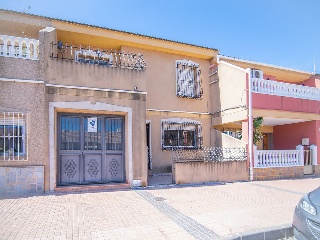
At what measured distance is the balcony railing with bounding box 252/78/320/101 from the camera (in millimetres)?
11414

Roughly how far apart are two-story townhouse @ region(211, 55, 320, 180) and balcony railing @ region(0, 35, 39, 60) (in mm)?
8579

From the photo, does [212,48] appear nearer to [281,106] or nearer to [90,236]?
[281,106]

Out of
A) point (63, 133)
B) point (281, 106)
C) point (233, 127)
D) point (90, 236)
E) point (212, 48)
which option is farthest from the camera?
point (233, 127)

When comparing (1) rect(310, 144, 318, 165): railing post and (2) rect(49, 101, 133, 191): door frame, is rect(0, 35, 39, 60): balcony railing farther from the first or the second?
(1) rect(310, 144, 318, 165): railing post

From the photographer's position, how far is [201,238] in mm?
4461

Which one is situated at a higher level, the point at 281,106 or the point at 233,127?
the point at 281,106

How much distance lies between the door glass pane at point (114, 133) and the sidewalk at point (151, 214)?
177 centimetres

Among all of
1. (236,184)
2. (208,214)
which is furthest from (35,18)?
(236,184)

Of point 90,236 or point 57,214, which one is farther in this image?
point 57,214

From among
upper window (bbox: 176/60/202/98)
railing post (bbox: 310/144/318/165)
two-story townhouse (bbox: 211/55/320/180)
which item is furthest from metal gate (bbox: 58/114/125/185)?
railing post (bbox: 310/144/318/165)

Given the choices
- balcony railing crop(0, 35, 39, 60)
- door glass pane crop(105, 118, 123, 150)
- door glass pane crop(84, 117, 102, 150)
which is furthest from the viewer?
door glass pane crop(105, 118, 123, 150)

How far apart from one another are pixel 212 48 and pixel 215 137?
4.85 meters

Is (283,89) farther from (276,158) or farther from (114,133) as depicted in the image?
(114,133)

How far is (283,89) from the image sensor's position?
12.1m
